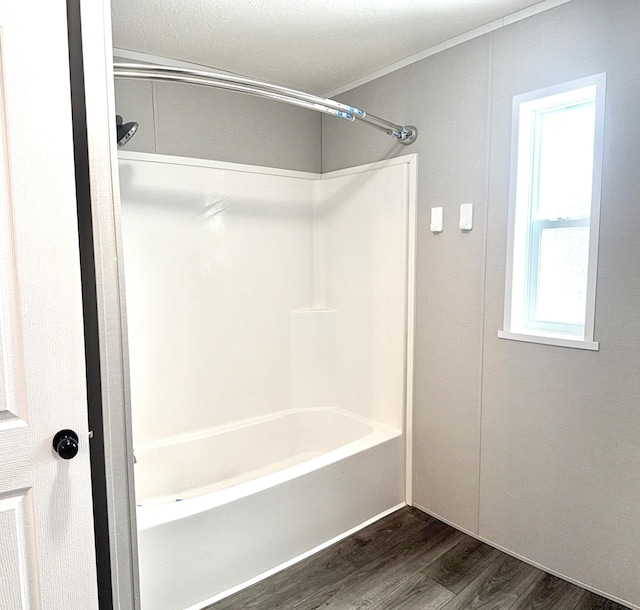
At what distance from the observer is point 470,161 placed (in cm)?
220

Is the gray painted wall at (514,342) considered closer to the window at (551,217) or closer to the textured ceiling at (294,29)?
the window at (551,217)

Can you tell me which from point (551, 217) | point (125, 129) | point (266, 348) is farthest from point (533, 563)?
point (125, 129)

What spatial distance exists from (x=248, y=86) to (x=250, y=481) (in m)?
1.68

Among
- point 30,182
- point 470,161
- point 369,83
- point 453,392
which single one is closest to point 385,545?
point 453,392

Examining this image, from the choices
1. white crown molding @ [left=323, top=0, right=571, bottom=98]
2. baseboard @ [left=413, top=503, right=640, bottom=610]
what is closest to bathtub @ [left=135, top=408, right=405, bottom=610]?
baseboard @ [left=413, top=503, right=640, bottom=610]

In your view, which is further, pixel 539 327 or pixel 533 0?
pixel 539 327

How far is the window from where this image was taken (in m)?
1.95

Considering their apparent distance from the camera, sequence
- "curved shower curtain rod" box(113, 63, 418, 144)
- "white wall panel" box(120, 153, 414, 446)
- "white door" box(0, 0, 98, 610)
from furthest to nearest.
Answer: "white wall panel" box(120, 153, 414, 446) < "curved shower curtain rod" box(113, 63, 418, 144) < "white door" box(0, 0, 98, 610)

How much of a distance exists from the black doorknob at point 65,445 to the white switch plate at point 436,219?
184cm

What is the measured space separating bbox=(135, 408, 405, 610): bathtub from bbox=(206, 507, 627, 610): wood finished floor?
0.10 meters

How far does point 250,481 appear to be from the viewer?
6.89 feet

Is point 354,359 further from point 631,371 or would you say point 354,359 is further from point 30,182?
point 30,182

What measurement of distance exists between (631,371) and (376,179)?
1570mm

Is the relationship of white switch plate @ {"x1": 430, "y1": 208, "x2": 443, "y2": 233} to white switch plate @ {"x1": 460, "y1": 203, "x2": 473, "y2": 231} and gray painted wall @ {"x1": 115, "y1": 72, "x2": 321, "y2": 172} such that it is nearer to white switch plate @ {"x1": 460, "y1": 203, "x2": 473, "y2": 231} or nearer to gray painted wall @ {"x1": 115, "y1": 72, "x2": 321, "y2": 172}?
white switch plate @ {"x1": 460, "y1": 203, "x2": 473, "y2": 231}
